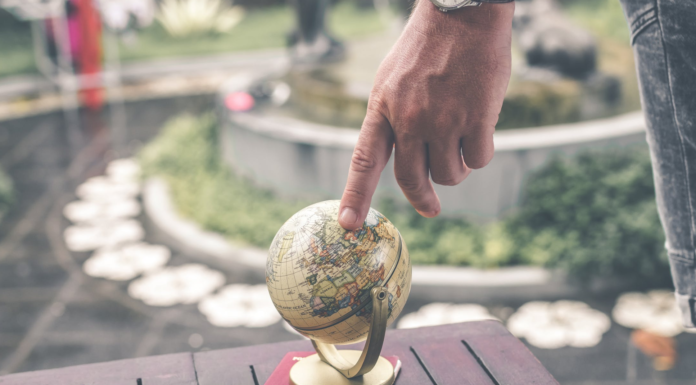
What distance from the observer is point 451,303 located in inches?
167

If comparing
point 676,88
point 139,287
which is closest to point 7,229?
point 139,287

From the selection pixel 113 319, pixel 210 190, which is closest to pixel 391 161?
pixel 210 190

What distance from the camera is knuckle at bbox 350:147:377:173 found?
147 cm

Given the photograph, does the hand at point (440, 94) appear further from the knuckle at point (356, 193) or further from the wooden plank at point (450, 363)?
the wooden plank at point (450, 363)

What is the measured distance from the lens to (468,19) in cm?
131

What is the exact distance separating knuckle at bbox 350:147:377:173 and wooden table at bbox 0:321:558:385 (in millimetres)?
789

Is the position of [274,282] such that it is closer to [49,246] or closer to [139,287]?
[139,287]

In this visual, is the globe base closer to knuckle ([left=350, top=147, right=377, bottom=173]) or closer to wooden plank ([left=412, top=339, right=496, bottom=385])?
wooden plank ([left=412, top=339, right=496, bottom=385])

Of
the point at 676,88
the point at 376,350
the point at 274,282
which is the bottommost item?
the point at 376,350

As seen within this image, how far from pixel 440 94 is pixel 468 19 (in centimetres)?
15

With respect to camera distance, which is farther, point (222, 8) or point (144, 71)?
point (222, 8)

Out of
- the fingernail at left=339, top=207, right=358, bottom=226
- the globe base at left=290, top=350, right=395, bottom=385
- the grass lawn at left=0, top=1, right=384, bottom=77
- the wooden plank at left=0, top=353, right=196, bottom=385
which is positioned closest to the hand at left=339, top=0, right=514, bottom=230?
the fingernail at left=339, top=207, right=358, bottom=226

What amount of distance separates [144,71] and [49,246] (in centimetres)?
632

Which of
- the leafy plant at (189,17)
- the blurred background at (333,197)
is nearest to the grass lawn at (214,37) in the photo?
the leafy plant at (189,17)
